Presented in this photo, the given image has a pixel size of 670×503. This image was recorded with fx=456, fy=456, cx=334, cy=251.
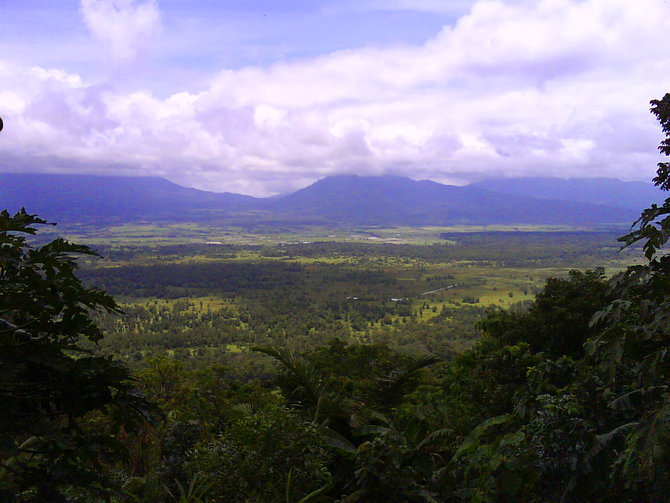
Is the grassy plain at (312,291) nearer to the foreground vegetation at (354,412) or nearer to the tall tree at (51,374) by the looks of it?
the foreground vegetation at (354,412)

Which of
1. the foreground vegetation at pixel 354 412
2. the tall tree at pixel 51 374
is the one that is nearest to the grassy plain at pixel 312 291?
the foreground vegetation at pixel 354 412

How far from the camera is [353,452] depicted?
14.8ft

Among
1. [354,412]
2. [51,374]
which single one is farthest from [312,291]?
[51,374]

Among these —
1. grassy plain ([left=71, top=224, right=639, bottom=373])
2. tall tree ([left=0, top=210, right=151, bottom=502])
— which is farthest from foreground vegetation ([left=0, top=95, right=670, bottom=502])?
grassy plain ([left=71, top=224, right=639, bottom=373])

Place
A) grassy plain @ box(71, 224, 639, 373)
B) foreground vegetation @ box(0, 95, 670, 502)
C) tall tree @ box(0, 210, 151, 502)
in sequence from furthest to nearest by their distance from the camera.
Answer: grassy plain @ box(71, 224, 639, 373) → foreground vegetation @ box(0, 95, 670, 502) → tall tree @ box(0, 210, 151, 502)

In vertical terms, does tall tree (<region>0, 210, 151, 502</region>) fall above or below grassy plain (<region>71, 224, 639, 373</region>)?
above

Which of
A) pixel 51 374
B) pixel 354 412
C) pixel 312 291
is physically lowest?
pixel 312 291

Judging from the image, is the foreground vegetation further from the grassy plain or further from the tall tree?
the grassy plain

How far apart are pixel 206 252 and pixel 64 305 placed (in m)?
139

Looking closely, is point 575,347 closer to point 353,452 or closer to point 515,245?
point 353,452

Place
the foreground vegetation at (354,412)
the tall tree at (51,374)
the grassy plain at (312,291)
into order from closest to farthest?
the tall tree at (51,374) < the foreground vegetation at (354,412) < the grassy plain at (312,291)

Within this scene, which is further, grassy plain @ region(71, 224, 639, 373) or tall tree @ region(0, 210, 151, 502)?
grassy plain @ region(71, 224, 639, 373)

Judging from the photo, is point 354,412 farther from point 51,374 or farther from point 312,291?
point 312,291

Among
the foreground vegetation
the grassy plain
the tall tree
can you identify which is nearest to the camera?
the tall tree
